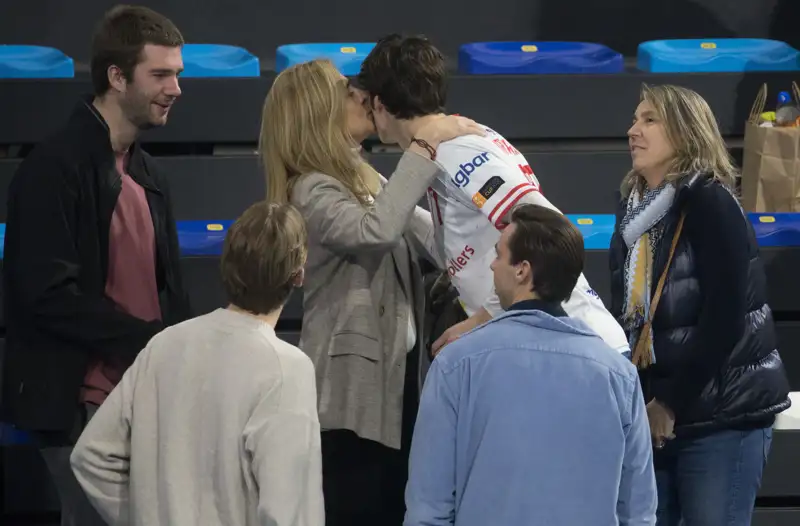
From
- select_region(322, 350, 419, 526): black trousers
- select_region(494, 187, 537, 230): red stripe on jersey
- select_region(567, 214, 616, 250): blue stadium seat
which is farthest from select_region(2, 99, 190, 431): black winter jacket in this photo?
select_region(567, 214, 616, 250): blue stadium seat

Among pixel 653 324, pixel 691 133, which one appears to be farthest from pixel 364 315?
pixel 691 133

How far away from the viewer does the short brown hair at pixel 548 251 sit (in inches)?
83.7

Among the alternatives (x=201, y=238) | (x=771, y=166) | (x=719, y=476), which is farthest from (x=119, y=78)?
(x=771, y=166)

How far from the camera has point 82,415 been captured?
8.78 feet

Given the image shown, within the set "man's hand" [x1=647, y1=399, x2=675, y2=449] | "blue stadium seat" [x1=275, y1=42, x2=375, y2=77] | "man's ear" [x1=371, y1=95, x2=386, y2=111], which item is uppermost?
"man's ear" [x1=371, y1=95, x2=386, y2=111]

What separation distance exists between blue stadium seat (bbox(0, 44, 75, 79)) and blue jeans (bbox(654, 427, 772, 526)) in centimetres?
252

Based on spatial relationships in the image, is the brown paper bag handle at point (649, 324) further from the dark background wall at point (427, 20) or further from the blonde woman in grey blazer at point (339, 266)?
the dark background wall at point (427, 20)

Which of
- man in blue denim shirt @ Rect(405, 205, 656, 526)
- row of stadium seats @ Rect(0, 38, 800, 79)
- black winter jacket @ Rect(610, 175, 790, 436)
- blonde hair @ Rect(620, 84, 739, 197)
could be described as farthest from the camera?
row of stadium seats @ Rect(0, 38, 800, 79)

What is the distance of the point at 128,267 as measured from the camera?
2.73 metres

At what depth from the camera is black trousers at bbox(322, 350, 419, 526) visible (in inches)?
116

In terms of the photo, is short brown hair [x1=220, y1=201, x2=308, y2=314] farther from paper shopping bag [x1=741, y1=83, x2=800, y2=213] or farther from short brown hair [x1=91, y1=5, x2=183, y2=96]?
paper shopping bag [x1=741, y1=83, x2=800, y2=213]

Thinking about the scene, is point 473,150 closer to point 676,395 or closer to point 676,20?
point 676,395

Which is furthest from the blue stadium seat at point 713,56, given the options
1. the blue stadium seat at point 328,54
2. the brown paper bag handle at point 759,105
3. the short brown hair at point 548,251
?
the short brown hair at point 548,251

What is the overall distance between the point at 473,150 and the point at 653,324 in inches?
24.6
